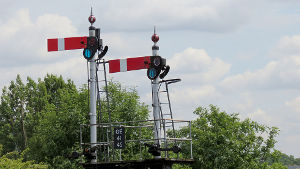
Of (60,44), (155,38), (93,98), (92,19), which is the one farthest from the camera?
(60,44)

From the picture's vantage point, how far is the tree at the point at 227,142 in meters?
41.1

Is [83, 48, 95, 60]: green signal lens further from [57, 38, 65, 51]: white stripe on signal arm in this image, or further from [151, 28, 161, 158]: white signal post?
[151, 28, 161, 158]: white signal post

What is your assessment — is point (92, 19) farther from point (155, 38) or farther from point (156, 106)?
point (156, 106)

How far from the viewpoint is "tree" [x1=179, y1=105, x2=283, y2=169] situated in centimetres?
4109

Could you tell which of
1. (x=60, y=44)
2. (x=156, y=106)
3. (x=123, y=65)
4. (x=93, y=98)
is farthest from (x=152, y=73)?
(x=60, y=44)

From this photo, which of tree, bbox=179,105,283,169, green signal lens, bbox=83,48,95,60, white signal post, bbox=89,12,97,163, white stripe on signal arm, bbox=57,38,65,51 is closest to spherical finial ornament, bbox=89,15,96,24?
white signal post, bbox=89,12,97,163

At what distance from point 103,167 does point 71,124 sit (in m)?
23.3

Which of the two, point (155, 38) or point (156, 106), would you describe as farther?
point (155, 38)

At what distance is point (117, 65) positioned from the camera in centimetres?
2061

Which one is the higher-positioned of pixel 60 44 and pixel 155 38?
pixel 60 44

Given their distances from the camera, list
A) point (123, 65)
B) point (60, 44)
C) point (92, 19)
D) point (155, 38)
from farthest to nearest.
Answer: point (60, 44) < point (123, 65) < point (92, 19) < point (155, 38)

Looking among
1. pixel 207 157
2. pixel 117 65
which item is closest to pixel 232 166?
pixel 207 157

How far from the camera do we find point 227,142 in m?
41.8

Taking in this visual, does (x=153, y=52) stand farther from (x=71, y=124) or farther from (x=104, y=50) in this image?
(x=71, y=124)
